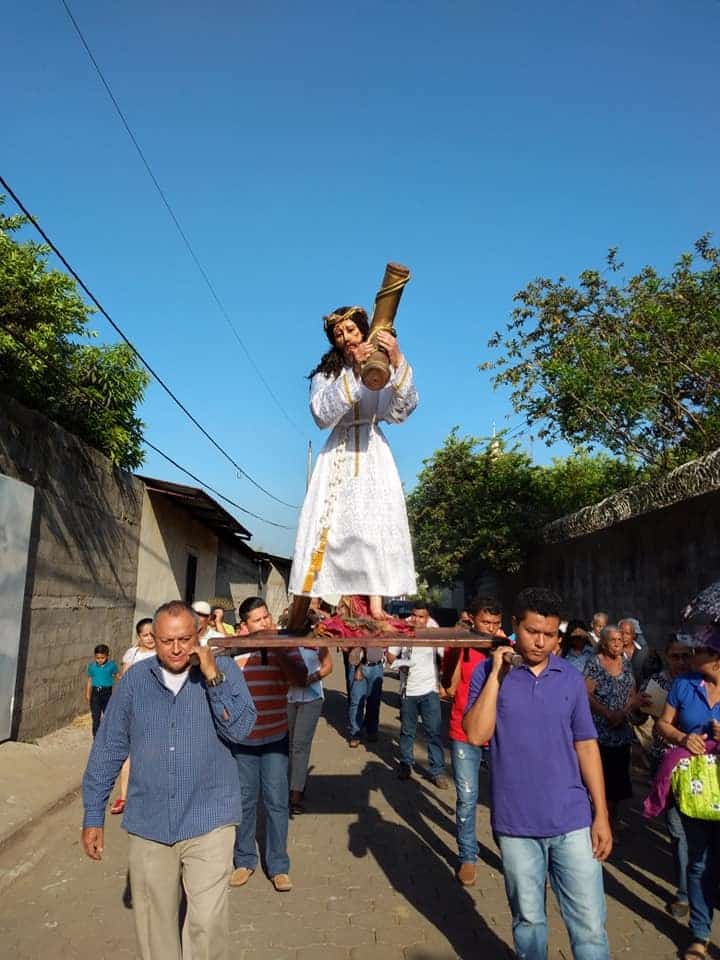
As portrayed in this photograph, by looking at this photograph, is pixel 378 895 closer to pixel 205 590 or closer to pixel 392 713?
pixel 392 713

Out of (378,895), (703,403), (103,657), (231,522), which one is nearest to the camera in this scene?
(378,895)

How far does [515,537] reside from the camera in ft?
58.7

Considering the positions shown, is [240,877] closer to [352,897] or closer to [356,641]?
[352,897]

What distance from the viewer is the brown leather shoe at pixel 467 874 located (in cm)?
529

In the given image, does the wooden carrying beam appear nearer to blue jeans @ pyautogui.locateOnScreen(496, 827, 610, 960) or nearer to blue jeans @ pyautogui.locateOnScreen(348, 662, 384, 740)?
blue jeans @ pyautogui.locateOnScreen(496, 827, 610, 960)

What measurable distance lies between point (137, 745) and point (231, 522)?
14.4 metres

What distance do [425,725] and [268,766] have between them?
3499 mm

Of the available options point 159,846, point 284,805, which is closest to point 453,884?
point 284,805

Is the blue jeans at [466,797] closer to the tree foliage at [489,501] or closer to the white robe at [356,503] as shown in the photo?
the white robe at [356,503]

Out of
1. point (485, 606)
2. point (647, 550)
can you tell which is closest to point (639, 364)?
point (647, 550)

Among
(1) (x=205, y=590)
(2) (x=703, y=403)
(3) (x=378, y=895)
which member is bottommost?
(3) (x=378, y=895)

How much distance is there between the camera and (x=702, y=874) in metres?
4.24

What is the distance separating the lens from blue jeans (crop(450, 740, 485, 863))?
5.39 m

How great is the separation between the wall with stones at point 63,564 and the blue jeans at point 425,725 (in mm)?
4371
